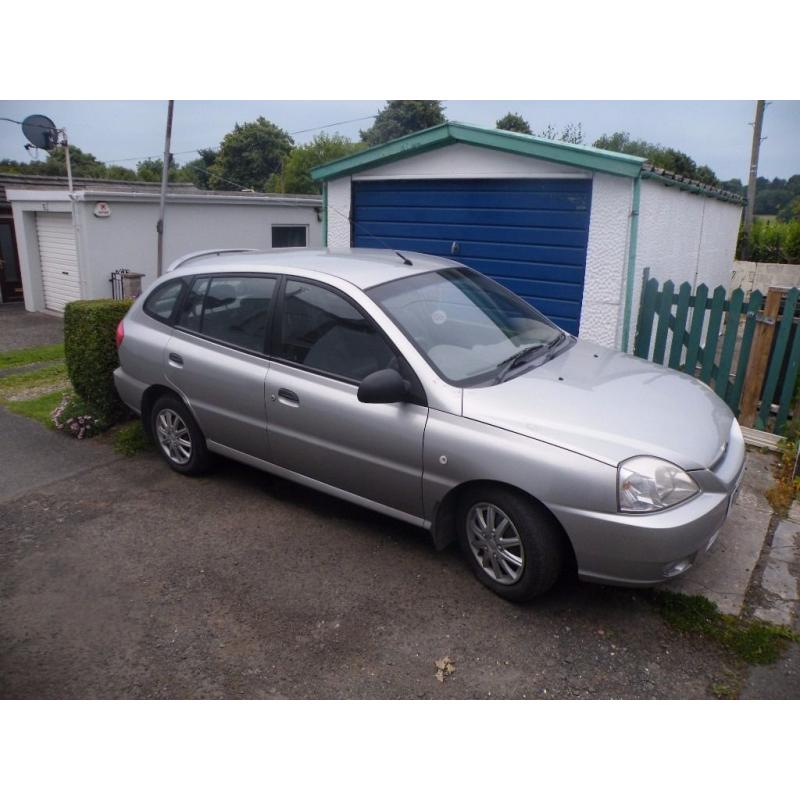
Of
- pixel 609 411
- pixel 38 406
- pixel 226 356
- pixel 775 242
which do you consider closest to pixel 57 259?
pixel 38 406

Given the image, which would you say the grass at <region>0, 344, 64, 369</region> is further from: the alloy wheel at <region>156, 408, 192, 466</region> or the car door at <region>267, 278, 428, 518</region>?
the car door at <region>267, 278, 428, 518</region>

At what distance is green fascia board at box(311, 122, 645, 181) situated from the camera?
6.27 metres

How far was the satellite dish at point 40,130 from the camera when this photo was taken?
13.0 m

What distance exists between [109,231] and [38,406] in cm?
740

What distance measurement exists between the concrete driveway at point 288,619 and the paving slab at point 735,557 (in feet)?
1.28

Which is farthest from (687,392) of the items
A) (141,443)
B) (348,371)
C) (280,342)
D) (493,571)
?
(141,443)

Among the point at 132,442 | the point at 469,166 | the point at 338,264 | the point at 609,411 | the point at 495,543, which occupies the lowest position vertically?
the point at 132,442

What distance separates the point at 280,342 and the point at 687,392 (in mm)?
2538

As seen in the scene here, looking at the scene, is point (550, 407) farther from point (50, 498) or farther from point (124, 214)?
point (124, 214)

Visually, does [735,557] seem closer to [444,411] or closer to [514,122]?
[444,411]

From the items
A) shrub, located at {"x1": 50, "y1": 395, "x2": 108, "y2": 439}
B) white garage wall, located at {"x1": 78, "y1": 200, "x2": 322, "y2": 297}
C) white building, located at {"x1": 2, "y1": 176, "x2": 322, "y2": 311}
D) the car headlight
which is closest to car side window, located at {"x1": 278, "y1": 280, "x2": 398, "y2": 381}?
the car headlight

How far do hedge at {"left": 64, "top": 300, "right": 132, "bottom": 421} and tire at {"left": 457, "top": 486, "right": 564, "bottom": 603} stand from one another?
4.01 metres

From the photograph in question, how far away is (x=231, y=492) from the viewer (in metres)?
5.03

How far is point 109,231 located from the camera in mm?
13438
